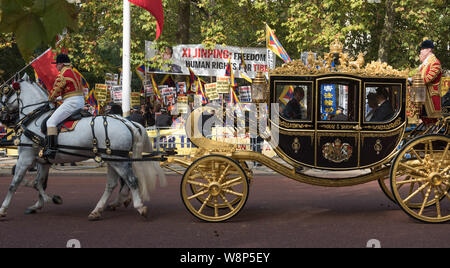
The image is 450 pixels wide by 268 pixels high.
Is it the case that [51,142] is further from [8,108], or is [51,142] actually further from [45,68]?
[45,68]

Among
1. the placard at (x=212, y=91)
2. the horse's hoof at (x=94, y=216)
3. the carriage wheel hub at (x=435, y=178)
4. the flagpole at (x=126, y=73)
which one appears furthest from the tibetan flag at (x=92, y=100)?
the carriage wheel hub at (x=435, y=178)

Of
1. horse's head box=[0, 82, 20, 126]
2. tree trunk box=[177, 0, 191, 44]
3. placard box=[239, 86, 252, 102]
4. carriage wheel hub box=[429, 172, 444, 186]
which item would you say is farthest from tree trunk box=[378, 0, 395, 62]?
horse's head box=[0, 82, 20, 126]

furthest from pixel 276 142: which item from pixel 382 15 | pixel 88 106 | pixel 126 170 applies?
pixel 382 15

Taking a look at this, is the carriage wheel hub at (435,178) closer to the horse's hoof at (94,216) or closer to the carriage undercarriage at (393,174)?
the carriage undercarriage at (393,174)

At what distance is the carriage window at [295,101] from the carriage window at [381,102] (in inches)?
32.3

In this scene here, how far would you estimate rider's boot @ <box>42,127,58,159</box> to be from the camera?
731cm

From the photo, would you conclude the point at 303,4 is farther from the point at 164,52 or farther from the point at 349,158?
the point at 349,158

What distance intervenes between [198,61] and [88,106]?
4.50 m

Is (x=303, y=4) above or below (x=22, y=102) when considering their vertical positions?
above

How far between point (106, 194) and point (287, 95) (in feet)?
9.80

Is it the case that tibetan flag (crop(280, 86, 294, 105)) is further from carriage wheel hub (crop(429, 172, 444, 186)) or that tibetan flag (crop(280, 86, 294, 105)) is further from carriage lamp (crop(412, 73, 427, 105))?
carriage wheel hub (crop(429, 172, 444, 186))

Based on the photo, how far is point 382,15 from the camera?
21.0 metres

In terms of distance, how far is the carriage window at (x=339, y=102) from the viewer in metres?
7.20

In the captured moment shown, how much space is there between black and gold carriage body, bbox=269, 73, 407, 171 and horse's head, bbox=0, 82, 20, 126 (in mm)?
3846
